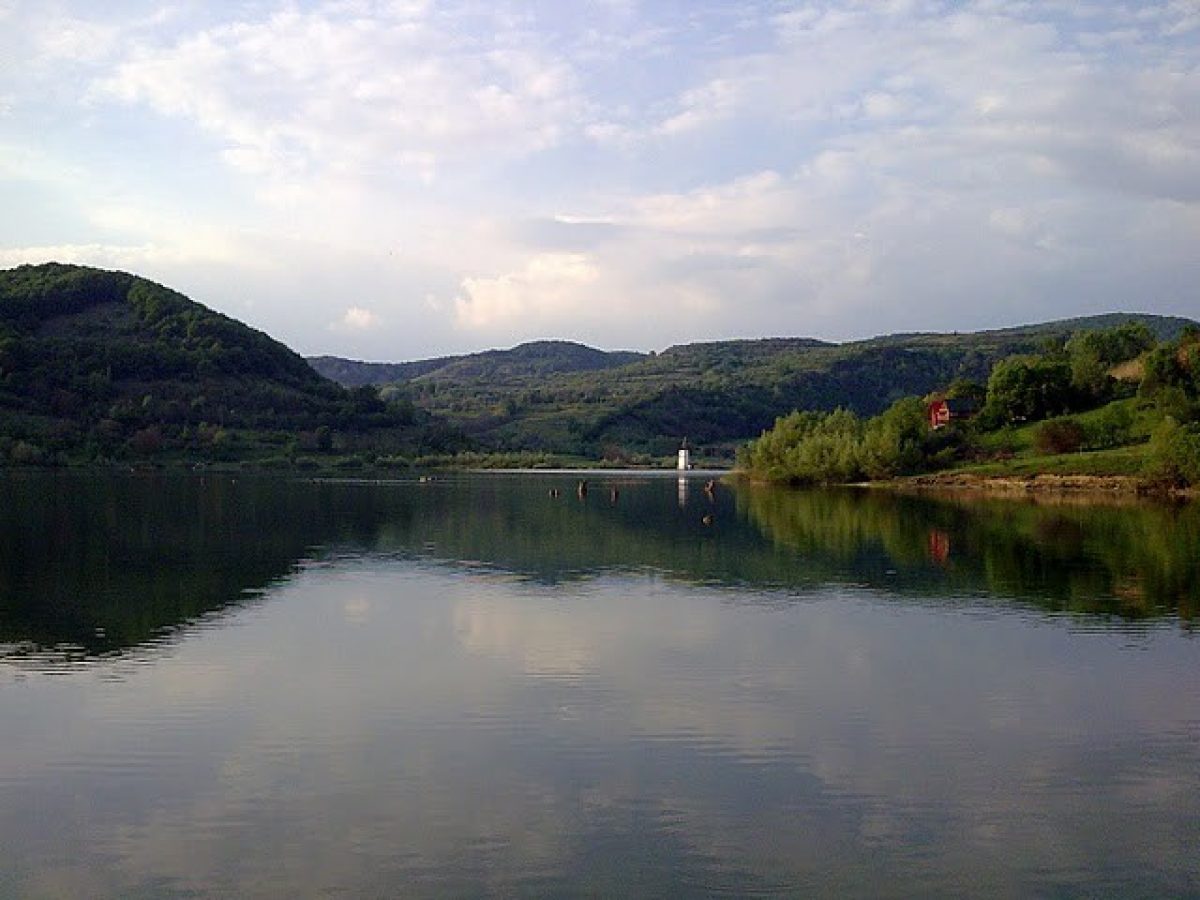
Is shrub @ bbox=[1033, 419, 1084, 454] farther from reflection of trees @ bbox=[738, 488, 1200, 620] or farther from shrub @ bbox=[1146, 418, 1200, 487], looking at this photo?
reflection of trees @ bbox=[738, 488, 1200, 620]

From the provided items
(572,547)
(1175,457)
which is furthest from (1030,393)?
(572,547)

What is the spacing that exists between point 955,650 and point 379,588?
1864cm

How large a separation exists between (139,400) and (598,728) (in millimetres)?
167040

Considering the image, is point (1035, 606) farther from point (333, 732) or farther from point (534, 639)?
point (333, 732)

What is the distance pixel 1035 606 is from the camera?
33656 millimetres

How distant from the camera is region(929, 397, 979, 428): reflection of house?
403ft

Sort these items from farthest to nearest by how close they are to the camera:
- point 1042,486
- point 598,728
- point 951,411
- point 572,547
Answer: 1. point 951,411
2. point 1042,486
3. point 572,547
4. point 598,728

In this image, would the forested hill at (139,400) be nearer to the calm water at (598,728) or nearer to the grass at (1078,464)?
the grass at (1078,464)

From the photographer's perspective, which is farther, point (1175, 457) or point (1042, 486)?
point (1042, 486)

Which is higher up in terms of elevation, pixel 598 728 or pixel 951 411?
pixel 951 411

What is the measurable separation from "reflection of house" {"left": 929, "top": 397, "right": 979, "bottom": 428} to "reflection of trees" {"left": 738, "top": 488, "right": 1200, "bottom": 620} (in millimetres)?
37915

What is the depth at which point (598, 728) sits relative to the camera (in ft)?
63.8

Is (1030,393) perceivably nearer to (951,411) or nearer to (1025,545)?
(951,411)

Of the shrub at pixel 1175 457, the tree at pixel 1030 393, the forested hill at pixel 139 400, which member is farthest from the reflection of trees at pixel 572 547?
the forested hill at pixel 139 400
